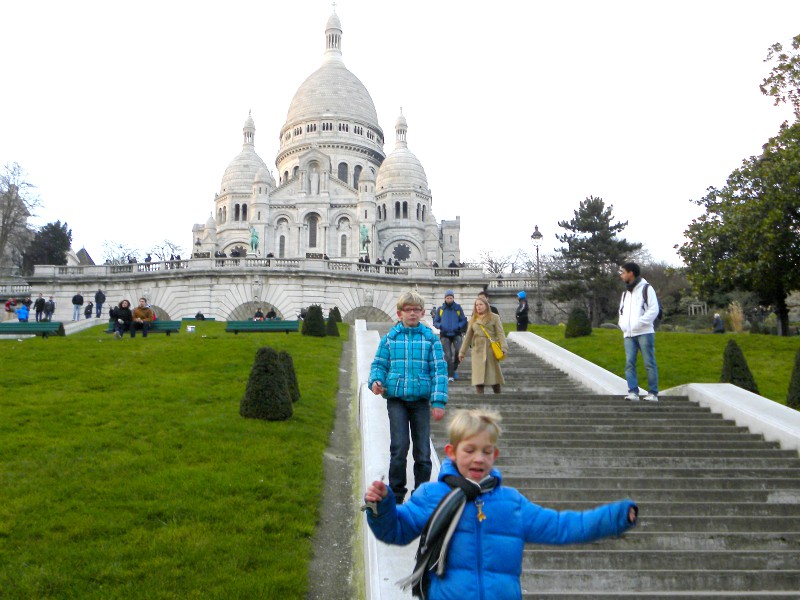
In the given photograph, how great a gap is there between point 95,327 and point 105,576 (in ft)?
73.9

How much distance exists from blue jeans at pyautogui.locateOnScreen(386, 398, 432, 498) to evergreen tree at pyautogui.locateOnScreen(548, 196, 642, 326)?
107 ft

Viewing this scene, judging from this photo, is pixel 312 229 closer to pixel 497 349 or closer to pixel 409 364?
pixel 497 349

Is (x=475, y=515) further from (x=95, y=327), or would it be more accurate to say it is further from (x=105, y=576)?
(x=95, y=327)

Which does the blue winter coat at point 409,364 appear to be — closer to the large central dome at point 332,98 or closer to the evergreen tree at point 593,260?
the evergreen tree at point 593,260

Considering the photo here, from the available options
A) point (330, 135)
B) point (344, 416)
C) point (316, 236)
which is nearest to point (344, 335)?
point (344, 416)

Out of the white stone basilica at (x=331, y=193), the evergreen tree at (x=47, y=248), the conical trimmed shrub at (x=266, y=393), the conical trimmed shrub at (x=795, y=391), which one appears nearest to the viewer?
the conical trimmed shrub at (x=266, y=393)

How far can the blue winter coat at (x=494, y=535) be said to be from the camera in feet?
10.6

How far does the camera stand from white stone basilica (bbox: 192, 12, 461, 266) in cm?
6631

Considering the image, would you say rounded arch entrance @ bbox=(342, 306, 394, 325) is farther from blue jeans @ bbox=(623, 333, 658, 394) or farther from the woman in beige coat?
blue jeans @ bbox=(623, 333, 658, 394)

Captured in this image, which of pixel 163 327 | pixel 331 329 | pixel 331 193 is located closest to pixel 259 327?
pixel 331 329

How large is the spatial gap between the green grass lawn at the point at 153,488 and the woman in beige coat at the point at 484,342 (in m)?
2.14

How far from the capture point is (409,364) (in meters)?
6.41

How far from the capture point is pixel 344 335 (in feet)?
76.1

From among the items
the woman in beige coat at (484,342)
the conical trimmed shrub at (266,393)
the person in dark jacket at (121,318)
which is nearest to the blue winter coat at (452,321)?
the woman in beige coat at (484,342)
